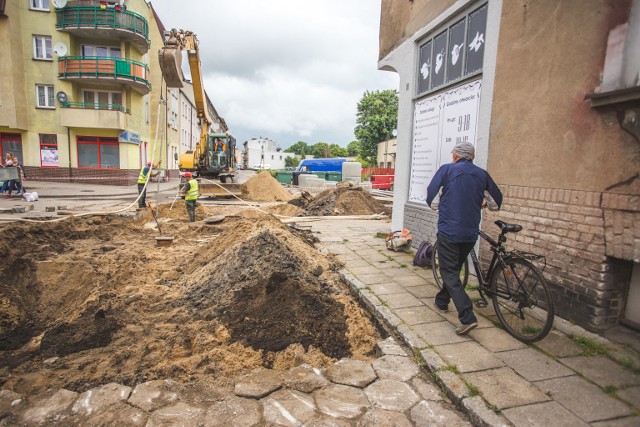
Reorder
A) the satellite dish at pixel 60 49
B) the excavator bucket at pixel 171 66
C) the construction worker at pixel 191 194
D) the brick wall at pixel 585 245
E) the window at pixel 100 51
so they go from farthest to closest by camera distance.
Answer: the window at pixel 100 51
the satellite dish at pixel 60 49
the construction worker at pixel 191 194
the excavator bucket at pixel 171 66
the brick wall at pixel 585 245

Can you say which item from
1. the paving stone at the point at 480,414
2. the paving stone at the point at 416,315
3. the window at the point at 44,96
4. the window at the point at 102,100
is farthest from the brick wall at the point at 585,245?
the window at the point at 44,96

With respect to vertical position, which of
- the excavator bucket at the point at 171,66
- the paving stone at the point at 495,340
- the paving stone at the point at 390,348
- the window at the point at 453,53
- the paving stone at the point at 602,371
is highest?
the excavator bucket at the point at 171,66

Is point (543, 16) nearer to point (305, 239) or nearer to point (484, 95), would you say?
point (484, 95)

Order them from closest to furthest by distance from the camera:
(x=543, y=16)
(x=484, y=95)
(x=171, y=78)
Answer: (x=543, y=16)
(x=484, y=95)
(x=171, y=78)

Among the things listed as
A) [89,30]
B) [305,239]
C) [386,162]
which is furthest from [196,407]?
→ [386,162]

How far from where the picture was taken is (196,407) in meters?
2.63

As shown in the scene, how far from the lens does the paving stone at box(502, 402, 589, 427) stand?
2348mm

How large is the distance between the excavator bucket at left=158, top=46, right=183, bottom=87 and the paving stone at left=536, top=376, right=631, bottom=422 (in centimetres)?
1039

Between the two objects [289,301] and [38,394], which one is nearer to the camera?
[38,394]

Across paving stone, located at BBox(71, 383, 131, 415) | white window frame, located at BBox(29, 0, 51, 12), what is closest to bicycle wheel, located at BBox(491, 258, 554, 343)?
paving stone, located at BBox(71, 383, 131, 415)

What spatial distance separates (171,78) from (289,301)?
841 cm

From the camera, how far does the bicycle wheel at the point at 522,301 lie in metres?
3.27

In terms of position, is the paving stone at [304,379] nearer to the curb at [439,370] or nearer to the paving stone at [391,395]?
the paving stone at [391,395]

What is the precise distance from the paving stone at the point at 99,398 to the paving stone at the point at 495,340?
9.96ft
